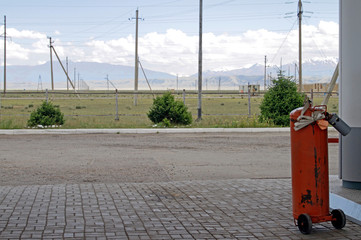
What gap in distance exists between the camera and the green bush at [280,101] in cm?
2420

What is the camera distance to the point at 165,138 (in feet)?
64.2

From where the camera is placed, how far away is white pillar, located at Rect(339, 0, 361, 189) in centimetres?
796

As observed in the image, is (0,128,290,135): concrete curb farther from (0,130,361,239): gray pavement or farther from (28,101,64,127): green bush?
(0,130,361,239): gray pavement

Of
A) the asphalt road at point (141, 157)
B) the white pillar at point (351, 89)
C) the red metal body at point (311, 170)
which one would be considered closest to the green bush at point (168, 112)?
the asphalt road at point (141, 157)

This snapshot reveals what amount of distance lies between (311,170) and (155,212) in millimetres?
2262

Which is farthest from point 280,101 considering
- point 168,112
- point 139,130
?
point 139,130

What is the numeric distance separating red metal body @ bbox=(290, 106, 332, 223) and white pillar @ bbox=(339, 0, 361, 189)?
195cm

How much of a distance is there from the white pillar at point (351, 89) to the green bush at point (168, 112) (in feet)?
53.5

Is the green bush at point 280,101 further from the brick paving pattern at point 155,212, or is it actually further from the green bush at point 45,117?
the brick paving pattern at point 155,212

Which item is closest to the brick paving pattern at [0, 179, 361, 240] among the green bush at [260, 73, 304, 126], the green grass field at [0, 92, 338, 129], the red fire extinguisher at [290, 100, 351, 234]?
the red fire extinguisher at [290, 100, 351, 234]

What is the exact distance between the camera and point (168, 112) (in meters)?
24.5

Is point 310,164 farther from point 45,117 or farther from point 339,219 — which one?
point 45,117

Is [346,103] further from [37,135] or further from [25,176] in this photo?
[37,135]

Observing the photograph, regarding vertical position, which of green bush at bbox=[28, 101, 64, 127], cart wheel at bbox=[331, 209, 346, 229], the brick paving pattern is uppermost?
green bush at bbox=[28, 101, 64, 127]
